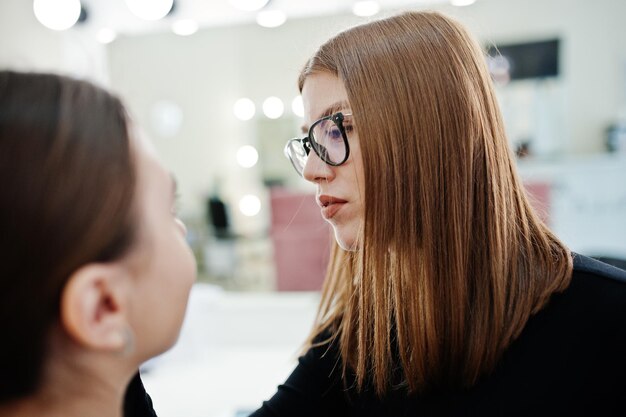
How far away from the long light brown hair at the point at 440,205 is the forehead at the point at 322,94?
0.05 ft

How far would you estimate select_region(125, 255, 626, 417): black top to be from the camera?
2.08ft

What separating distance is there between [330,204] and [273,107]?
5028 mm

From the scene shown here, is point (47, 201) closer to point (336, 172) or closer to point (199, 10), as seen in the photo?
point (336, 172)

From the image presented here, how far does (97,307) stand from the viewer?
1.48ft

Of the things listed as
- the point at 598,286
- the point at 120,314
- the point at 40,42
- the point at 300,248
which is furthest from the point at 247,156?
the point at 120,314

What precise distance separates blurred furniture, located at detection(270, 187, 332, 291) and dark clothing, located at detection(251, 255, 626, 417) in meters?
2.50

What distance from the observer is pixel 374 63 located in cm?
70

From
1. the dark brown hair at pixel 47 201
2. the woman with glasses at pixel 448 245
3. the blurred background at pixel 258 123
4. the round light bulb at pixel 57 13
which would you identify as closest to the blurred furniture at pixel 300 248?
the blurred background at pixel 258 123

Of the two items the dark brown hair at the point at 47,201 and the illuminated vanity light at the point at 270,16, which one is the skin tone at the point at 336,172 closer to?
the dark brown hair at the point at 47,201

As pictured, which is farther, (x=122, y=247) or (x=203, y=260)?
(x=203, y=260)

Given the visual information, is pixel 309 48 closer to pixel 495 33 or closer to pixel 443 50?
pixel 443 50

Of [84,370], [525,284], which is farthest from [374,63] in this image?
[84,370]

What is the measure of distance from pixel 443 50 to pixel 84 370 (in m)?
0.63

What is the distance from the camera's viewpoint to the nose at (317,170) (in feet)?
2.54
